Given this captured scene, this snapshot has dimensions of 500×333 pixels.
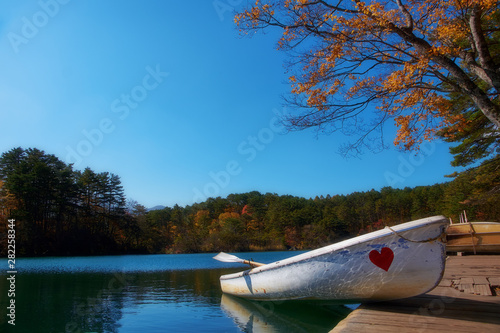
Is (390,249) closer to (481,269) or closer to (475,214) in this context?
(481,269)

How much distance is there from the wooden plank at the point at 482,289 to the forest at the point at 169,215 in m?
14.4

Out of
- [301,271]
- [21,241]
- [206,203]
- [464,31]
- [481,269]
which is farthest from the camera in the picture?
[206,203]

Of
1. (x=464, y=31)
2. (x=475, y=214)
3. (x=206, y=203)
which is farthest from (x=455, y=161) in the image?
(x=206, y=203)

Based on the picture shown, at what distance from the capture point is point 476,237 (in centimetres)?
1015

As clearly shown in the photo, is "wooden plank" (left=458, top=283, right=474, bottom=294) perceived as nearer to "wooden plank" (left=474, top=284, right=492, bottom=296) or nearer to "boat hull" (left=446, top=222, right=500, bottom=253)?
"wooden plank" (left=474, top=284, right=492, bottom=296)

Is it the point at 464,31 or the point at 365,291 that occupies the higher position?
→ the point at 464,31

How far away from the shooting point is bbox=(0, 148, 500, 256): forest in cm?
3928

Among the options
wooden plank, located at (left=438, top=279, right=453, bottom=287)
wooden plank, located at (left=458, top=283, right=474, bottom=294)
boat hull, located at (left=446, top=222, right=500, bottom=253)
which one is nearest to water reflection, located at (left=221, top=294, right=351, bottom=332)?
wooden plank, located at (left=438, top=279, right=453, bottom=287)

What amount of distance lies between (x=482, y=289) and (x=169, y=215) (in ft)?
236

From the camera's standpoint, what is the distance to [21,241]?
3825cm

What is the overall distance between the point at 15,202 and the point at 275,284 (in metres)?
45.4

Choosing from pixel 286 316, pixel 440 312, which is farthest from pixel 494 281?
pixel 286 316

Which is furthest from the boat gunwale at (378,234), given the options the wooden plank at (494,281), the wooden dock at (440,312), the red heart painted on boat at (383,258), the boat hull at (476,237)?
the boat hull at (476,237)

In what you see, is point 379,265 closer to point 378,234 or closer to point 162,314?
point 378,234
